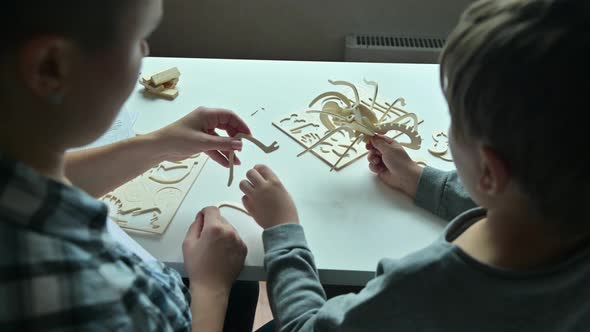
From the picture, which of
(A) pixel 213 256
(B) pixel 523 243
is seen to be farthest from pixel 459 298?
(A) pixel 213 256

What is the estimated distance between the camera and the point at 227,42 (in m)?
1.88

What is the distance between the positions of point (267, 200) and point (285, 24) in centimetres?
122

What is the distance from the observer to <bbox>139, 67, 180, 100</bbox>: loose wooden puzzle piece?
97 centimetres

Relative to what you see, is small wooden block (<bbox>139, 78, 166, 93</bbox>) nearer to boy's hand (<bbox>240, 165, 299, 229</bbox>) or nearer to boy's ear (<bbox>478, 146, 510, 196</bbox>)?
boy's hand (<bbox>240, 165, 299, 229</bbox>)

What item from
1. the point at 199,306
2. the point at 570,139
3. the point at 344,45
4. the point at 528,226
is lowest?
the point at 344,45

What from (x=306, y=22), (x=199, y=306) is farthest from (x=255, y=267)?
(x=306, y=22)

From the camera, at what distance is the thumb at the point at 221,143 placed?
2.60 feet

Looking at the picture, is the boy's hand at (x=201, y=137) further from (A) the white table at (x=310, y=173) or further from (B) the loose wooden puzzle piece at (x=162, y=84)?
(B) the loose wooden puzzle piece at (x=162, y=84)

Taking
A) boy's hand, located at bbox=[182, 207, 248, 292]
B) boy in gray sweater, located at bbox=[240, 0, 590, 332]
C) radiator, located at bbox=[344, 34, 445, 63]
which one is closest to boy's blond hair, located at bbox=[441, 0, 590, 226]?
boy in gray sweater, located at bbox=[240, 0, 590, 332]

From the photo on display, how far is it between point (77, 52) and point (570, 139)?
40 centimetres

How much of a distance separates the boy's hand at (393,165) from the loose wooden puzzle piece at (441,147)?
0.22 ft

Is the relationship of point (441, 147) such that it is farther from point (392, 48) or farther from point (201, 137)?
point (392, 48)

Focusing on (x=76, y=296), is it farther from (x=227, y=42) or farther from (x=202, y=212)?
(x=227, y=42)

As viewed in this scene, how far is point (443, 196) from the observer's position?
736 millimetres
